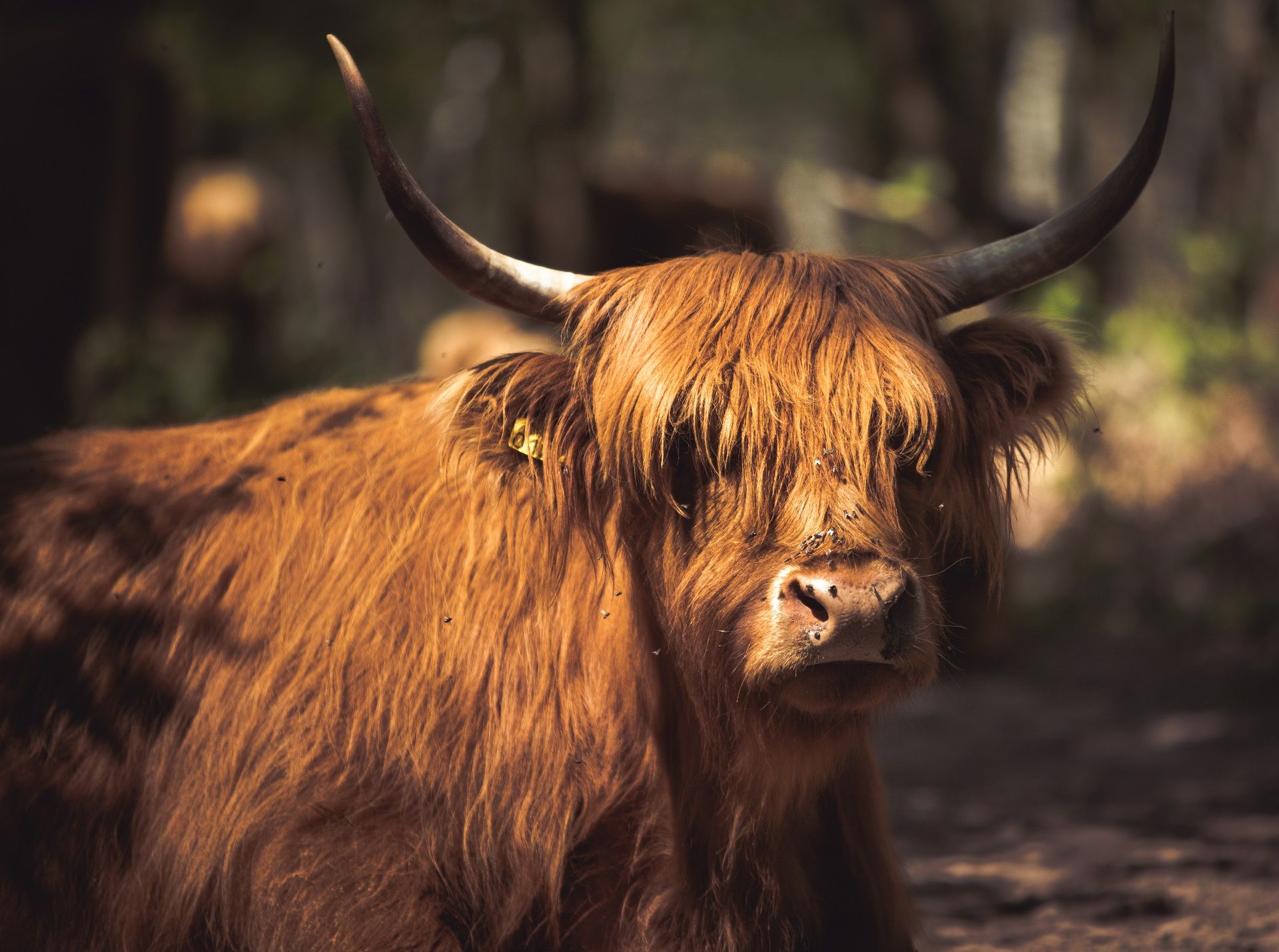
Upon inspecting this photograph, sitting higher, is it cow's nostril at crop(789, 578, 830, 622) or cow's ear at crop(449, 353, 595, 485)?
cow's ear at crop(449, 353, 595, 485)

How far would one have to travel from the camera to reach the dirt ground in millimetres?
4004

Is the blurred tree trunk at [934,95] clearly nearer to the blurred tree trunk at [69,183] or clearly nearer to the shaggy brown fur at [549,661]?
the blurred tree trunk at [69,183]

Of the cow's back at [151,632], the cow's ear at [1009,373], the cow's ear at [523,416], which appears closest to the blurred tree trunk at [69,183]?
the cow's back at [151,632]

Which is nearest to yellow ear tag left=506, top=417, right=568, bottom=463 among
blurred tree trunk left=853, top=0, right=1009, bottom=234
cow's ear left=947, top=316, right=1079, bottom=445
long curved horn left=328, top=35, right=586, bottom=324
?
long curved horn left=328, top=35, right=586, bottom=324

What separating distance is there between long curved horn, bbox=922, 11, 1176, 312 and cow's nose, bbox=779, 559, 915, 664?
33.1 inches

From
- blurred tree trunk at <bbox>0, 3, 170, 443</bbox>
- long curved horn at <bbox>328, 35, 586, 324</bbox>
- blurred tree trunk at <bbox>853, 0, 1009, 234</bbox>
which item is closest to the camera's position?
long curved horn at <bbox>328, 35, 586, 324</bbox>

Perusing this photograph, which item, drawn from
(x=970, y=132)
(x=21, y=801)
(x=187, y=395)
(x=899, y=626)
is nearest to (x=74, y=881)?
(x=21, y=801)

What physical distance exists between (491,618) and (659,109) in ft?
114

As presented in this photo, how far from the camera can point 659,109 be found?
36406 mm

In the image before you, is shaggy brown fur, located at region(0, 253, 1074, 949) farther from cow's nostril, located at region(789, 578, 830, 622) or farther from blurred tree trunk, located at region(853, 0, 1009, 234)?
blurred tree trunk, located at region(853, 0, 1009, 234)

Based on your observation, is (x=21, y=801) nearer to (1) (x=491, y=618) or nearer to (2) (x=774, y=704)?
(1) (x=491, y=618)

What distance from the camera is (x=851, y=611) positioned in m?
2.47

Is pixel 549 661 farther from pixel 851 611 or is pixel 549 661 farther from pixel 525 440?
pixel 851 611

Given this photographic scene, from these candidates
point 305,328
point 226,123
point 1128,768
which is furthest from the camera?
point 226,123
